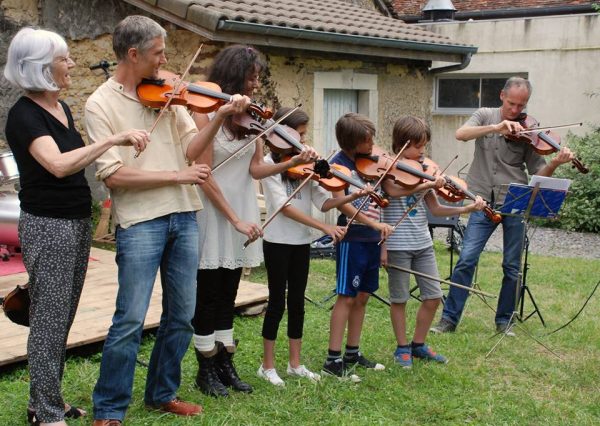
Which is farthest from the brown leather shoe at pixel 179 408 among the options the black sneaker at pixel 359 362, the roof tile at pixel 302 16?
the roof tile at pixel 302 16

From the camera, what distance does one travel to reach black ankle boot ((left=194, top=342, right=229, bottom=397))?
3.85 metres

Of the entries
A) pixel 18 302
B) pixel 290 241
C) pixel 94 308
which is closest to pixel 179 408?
pixel 18 302

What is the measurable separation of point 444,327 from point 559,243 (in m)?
6.14

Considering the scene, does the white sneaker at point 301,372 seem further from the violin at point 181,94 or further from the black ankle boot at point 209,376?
the violin at point 181,94

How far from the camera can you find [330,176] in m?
3.87

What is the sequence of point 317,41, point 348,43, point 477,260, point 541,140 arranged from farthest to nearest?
point 348,43
point 317,41
point 477,260
point 541,140

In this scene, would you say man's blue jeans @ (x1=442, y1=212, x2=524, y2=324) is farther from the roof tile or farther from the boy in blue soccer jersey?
the roof tile

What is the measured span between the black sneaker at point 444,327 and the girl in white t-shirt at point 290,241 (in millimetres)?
1603

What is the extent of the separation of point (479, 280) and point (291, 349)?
12.8 ft

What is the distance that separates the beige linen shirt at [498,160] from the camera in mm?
5488

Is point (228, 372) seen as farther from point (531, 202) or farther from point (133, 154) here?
point (531, 202)

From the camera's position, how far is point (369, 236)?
432 centimetres

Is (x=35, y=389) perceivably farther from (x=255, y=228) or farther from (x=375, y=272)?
→ (x=375, y=272)

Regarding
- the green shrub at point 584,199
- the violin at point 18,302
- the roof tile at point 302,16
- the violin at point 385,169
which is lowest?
the green shrub at point 584,199
